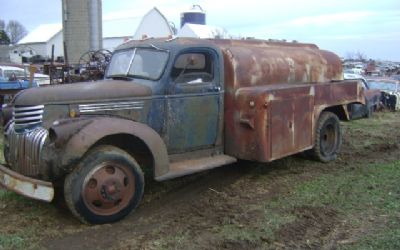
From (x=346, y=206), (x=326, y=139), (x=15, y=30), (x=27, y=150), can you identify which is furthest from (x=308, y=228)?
(x=15, y=30)

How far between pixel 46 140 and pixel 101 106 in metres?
0.74

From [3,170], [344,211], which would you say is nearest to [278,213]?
[344,211]

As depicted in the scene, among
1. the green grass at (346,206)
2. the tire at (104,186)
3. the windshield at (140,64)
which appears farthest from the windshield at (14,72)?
the tire at (104,186)

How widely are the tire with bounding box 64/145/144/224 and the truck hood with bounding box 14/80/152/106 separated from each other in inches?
24.1

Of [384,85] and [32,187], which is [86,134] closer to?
[32,187]

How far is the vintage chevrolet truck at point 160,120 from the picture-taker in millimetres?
5508

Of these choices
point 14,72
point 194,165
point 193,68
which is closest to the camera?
point 194,165

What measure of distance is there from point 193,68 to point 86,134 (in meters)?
1.92

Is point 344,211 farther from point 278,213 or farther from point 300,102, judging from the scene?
point 300,102

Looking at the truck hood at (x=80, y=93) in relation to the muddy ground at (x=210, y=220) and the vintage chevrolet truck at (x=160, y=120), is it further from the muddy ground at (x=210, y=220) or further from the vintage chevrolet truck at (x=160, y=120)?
the muddy ground at (x=210, y=220)

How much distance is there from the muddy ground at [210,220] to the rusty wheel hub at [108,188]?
7.9 inches

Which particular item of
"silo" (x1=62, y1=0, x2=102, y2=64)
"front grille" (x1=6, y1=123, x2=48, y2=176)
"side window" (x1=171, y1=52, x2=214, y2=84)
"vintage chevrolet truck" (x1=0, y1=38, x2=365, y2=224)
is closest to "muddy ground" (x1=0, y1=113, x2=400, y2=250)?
"vintage chevrolet truck" (x1=0, y1=38, x2=365, y2=224)

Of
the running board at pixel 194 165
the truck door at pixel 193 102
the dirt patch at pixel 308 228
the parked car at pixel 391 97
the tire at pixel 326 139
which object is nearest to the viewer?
the dirt patch at pixel 308 228

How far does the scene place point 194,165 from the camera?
6664 mm
